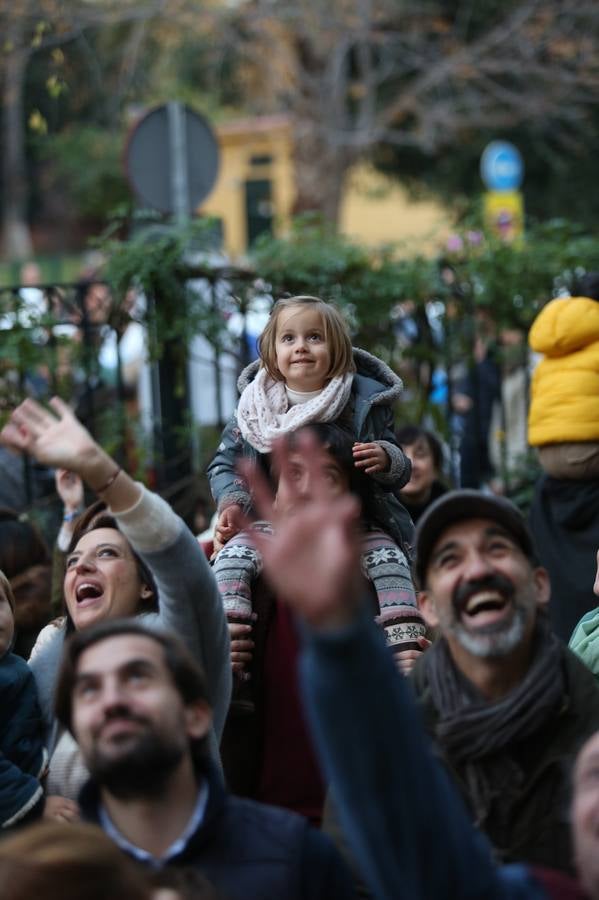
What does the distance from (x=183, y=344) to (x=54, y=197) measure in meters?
37.8

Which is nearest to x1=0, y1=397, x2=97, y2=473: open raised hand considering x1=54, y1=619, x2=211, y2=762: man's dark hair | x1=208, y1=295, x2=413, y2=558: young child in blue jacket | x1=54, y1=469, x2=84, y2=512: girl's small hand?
x1=54, y1=619, x2=211, y2=762: man's dark hair

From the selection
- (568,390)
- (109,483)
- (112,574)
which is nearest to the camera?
(109,483)

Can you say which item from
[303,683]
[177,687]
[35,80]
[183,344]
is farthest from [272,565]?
[35,80]

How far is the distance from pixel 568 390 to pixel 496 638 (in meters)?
3.48

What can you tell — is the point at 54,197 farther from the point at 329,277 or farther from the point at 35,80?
the point at 329,277

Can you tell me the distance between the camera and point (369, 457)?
4.93 metres

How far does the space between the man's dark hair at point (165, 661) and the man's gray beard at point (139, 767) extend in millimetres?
169

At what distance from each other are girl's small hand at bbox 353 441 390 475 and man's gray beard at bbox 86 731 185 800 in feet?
5.58

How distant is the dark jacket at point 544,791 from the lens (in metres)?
3.59

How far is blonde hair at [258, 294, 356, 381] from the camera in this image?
529 centimetres

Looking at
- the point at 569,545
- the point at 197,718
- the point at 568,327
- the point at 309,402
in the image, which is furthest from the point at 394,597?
the point at 568,327

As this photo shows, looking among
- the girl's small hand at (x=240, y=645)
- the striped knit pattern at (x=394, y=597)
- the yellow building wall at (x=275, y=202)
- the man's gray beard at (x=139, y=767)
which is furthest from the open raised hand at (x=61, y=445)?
the yellow building wall at (x=275, y=202)

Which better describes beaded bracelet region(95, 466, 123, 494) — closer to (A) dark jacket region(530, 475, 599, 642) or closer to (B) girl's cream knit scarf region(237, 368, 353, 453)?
(B) girl's cream knit scarf region(237, 368, 353, 453)

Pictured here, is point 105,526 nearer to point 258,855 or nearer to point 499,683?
point 499,683
